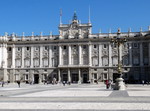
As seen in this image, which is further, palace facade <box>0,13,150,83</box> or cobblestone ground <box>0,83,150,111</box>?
palace facade <box>0,13,150,83</box>

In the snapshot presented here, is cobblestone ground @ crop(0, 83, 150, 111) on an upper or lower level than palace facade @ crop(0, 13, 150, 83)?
lower

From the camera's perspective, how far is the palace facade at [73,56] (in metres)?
85.7

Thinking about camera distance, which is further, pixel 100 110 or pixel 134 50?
pixel 134 50

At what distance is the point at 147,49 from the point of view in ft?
278

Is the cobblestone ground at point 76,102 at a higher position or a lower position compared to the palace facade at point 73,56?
lower

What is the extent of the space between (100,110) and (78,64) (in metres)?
70.4

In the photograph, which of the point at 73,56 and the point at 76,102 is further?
the point at 73,56

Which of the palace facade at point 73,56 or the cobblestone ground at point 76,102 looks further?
the palace facade at point 73,56

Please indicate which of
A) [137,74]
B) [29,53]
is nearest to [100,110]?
[137,74]

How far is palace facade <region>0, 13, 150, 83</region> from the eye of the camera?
8569cm

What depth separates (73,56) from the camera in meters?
89.0

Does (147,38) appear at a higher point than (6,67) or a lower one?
higher

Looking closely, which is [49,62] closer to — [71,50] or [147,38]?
[71,50]

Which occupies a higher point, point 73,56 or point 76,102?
point 73,56
